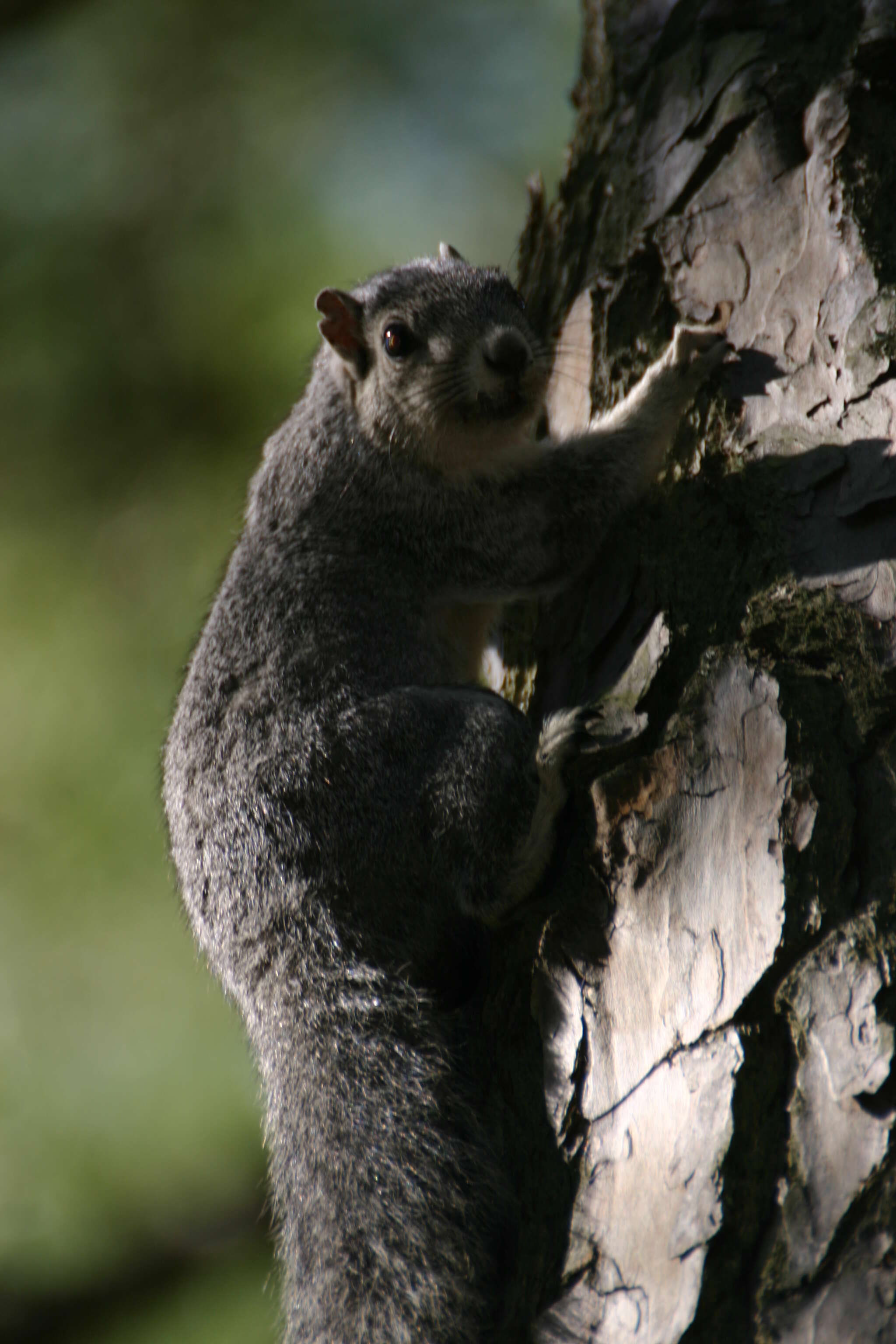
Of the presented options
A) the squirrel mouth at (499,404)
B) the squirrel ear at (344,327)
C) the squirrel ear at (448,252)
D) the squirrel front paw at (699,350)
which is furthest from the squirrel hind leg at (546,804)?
the squirrel ear at (448,252)

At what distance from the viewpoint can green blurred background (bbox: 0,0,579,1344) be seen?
4.70m

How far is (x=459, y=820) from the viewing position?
247cm

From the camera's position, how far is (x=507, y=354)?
3141 millimetres

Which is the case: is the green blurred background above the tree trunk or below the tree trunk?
above

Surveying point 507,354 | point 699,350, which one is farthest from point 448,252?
point 699,350

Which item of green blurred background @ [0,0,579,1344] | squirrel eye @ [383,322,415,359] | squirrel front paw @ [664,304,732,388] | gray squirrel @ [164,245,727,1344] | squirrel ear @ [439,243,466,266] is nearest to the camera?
gray squirrel @ [164,245,727,1344]

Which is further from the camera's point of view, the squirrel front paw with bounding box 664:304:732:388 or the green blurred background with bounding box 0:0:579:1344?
the green blurred background with bounding box 0:0:579:1344

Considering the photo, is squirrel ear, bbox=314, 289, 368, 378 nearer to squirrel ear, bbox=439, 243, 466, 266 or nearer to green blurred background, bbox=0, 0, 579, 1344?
squirrel ear, bbox=439, 243, 466, 266

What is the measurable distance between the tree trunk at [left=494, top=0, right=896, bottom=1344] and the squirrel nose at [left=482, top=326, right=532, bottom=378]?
0.70ft

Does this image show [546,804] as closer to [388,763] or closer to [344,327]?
[388,763]

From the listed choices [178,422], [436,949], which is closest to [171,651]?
[178,422]

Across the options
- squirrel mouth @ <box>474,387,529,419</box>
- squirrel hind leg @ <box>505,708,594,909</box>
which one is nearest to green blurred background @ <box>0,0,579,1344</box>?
squirrel mouth @ <box>474,387,529,419</box>

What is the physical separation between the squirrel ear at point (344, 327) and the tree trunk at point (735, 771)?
2.52ft

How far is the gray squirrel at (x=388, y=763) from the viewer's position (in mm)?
2197
